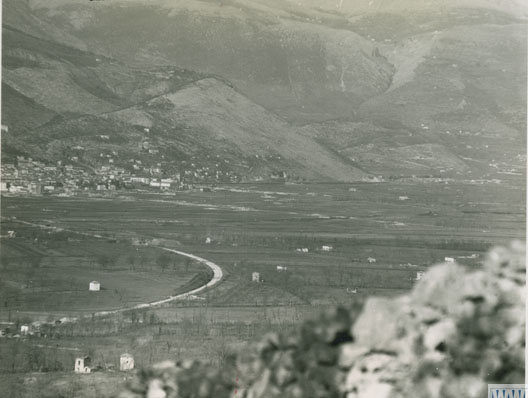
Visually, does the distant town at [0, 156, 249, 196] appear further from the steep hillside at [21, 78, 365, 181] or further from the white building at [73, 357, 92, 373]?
the white building at [73, 357, 92, 373]

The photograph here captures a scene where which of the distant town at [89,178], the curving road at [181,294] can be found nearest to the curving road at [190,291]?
the curving road at [181,294]

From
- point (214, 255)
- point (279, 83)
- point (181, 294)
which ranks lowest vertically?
point (181, 294)

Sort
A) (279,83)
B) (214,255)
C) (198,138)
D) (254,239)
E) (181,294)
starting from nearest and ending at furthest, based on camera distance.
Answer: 1. (181,294)
2. (214,255)
3. (254,239)
4. (198,138)
5. (279,83)

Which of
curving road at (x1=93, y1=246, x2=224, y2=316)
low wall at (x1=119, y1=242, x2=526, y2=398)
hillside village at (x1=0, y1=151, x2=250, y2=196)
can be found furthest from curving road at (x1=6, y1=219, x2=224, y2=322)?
low wall at (x1=119, y1=242, x2=526, y2=398)

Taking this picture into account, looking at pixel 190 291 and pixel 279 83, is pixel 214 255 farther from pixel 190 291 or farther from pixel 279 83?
pixel 279 83

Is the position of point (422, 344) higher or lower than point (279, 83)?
lower

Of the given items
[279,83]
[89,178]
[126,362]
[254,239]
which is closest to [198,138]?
[279,83]
